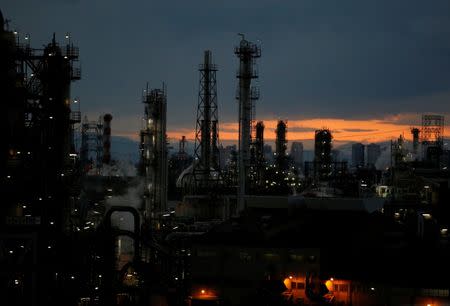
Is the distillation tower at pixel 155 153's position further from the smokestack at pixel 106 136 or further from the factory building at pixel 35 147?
the smokestack at pixel 106 136

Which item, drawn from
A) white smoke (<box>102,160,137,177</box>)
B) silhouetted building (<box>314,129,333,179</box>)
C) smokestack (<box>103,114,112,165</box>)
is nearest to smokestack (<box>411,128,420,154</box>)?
silhouetted building (<box>314,129,333,179</box>)

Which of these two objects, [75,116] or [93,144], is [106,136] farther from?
[75,116]

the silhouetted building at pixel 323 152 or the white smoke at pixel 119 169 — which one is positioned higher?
the silhouetted building at pixel 323 152

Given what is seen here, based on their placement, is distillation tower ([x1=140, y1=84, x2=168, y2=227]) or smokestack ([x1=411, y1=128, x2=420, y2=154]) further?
smokestack ([x1=411, y1=128, x2=420, y2=154])

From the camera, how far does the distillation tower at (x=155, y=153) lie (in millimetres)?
48594

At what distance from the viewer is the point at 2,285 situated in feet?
60.9

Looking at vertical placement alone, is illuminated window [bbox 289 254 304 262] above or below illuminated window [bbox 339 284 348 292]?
above

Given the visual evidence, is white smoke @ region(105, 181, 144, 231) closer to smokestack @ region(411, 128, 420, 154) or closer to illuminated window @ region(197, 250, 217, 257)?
illuminated window @ region(197, 250, 217, 257)

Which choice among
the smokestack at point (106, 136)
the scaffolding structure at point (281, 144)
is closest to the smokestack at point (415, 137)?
the scaffolding structure at point (281, 144)

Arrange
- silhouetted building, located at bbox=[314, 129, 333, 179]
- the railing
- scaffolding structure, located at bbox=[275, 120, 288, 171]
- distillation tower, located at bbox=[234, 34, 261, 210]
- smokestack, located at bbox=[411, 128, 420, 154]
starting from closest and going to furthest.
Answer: the railing < distillation tower, located at bbox=[234, 34, 261, 210] < silhouetted building, located at bbox=[314, 129, 333, 179] < scaffolding structure, located at bbox=[275, 120, 288, 171] < smokestack, located at bbox=[411, 128, 420, 154]

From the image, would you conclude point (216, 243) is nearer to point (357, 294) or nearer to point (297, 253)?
point (297, 253)

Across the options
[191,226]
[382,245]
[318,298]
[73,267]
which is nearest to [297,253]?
[318,298]

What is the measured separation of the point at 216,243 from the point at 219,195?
75.8ft

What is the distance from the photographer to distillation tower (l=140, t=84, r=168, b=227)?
48.6m
